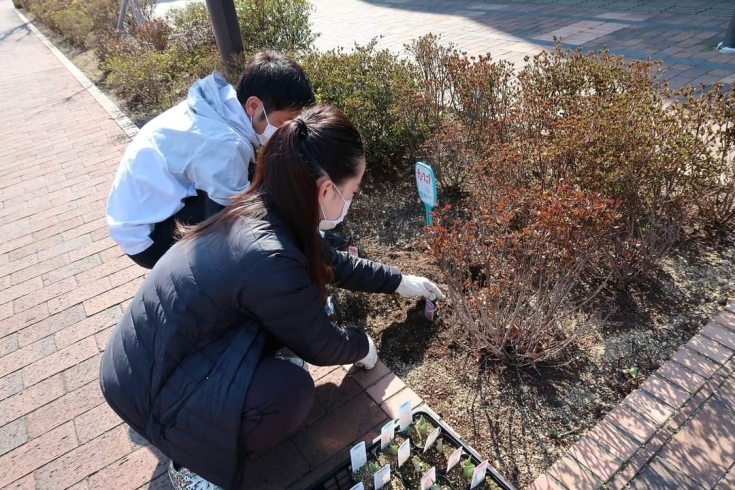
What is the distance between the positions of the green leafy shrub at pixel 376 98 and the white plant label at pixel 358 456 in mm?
2420

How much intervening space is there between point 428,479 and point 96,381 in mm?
1807

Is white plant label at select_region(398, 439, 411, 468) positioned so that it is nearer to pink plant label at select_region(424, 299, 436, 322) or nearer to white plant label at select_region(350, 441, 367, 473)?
white plant label at select_region(350, 441, 367, 473)

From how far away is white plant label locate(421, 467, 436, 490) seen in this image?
1.69 meters

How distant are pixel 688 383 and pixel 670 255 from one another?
96 centimetres

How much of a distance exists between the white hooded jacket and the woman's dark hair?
0.64 metres

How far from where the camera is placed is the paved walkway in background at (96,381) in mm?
1870

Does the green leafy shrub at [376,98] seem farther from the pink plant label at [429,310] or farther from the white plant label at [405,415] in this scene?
the white plant label at [405,415]

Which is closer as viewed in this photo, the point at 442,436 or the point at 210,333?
the point at 210,333

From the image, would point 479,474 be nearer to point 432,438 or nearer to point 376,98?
point 432,438

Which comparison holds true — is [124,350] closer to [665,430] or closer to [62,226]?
[665,430]

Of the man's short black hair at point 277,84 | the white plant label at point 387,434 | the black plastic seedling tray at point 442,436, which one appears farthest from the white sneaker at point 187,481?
the man's short black hair at point 277,84

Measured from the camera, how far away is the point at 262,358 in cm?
175

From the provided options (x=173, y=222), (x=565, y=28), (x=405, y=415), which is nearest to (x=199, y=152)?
(x=173, y=222)

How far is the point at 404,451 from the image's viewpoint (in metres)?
1.82
